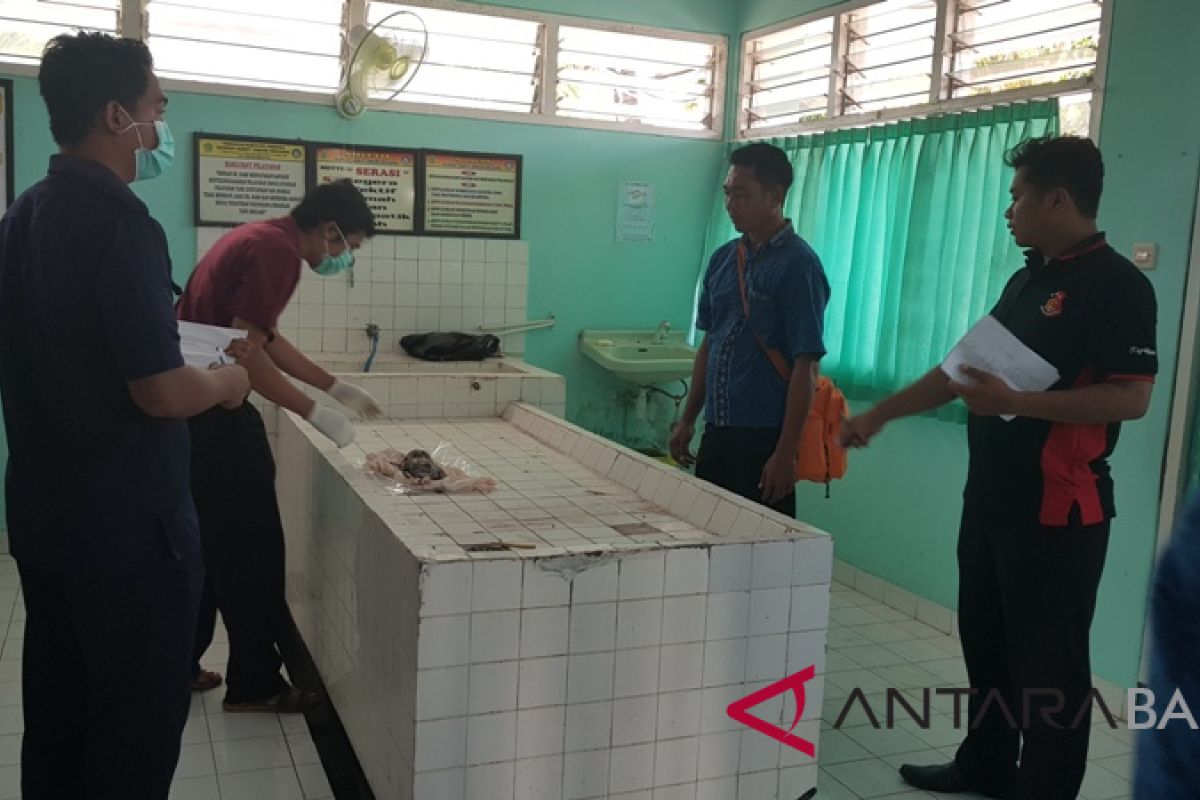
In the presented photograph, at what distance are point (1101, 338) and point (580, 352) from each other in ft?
10.3

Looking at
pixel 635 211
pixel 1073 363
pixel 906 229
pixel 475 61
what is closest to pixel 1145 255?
pixel 906 229

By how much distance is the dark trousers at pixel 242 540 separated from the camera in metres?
2.70

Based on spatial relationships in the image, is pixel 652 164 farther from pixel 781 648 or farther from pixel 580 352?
pixel 781 648

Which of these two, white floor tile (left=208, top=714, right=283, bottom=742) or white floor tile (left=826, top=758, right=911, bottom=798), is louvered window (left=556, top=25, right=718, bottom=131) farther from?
white floor tile (left=826, top=758, right=911, bottom=798)

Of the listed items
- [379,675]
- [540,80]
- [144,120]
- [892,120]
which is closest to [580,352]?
[540,80]

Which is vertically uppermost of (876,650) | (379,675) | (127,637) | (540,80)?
(540,80)

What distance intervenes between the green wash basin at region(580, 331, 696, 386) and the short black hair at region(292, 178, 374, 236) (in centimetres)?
208

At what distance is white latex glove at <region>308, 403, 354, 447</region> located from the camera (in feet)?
8.98

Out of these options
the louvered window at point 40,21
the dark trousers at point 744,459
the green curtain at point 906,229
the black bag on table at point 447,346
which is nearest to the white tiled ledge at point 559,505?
the dark trousers at point 744,459

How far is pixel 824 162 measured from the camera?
4.36m

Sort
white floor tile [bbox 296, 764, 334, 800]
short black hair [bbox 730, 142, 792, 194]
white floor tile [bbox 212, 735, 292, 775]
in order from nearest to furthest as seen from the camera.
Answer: white floor tile [bbox 296, 764, 334, 800] → white floor tile [bbox 212, 735, 292, 775] → short black hair [bbox 730, 142, 792, 194]

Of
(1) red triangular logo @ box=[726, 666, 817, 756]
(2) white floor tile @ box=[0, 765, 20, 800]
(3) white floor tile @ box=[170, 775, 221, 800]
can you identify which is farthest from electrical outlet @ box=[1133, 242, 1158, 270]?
(2) white floor tile @ box=[0, 765, 20, 800]

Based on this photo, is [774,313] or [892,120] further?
[892,120]

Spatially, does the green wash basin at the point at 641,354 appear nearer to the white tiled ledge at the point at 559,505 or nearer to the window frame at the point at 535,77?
the window frame at the point at 535,77
